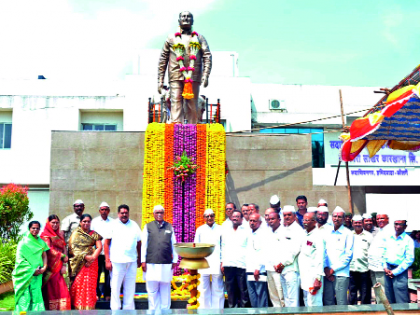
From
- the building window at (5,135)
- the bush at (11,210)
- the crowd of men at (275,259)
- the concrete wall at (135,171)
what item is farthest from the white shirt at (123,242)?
the building window at (5,135)

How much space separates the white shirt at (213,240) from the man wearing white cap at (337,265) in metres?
1.57

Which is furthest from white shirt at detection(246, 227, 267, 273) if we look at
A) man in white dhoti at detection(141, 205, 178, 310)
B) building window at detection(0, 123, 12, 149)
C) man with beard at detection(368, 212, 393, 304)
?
building window at detection(0, 123, 12, 149)

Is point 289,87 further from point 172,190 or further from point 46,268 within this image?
point 46,268

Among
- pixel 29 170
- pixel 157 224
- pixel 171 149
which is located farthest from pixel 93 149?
pixel 29 170

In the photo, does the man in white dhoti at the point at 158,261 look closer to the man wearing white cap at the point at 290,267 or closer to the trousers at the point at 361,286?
the man wearing white cap at the point at 290,267

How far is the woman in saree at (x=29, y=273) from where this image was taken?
5.30 meters

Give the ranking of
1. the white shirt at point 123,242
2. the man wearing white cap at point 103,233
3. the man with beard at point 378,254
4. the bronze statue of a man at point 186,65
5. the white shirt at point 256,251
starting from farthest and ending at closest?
the bronze statue of a man at point 186,65, the man wearing white cap at point 103,233, the white shirt at point 123,242, the man with beard at point 378,254, the white shirt at point 256,251

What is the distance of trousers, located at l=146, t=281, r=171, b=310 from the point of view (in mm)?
5883

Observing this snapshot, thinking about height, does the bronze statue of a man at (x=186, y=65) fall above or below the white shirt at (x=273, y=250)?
above

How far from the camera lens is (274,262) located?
209 inches

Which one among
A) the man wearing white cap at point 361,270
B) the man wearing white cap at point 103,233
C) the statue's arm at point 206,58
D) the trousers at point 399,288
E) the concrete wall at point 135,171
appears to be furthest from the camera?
the statue's arm at point 206,58

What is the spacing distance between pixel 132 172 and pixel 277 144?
315cm

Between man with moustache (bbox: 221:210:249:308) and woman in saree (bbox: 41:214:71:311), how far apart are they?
7.13ft

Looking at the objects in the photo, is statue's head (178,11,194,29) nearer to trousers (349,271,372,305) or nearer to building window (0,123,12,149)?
trousers (349,271,372,305)
